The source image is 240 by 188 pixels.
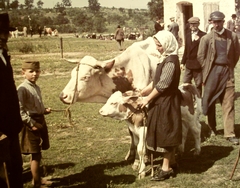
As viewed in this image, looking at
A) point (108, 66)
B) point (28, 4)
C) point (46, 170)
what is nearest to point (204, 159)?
point (108, 66)

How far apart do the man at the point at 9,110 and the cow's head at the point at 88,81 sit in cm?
200

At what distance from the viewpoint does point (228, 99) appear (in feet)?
22.5

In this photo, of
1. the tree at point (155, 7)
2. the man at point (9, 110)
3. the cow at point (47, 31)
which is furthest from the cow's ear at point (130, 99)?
the cow at point (47, 31)

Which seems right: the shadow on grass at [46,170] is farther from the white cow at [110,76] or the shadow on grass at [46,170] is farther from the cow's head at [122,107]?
the cow's head at [122,107]

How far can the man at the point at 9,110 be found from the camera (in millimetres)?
3971

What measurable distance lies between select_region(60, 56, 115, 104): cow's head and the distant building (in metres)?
15.2

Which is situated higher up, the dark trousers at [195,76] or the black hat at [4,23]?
the black hat at [4,23]

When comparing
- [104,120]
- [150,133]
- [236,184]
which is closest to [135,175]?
[150,133]

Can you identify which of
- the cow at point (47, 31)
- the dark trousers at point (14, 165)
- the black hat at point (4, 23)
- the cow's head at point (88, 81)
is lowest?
the dark trousers at point (14, 165)

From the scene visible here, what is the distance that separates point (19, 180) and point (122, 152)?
272 cm

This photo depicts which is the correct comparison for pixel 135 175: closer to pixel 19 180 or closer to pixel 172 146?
pixel 172 146

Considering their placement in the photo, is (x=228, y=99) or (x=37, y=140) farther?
(x=228, y=99)

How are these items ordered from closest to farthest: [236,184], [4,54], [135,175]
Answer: [4,54] < [236,184] < [135,175]

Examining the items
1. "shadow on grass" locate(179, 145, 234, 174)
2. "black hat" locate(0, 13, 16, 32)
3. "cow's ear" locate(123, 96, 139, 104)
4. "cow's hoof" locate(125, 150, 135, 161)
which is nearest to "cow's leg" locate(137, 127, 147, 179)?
"cow's ear" locate(123, 96, 139, 104)
